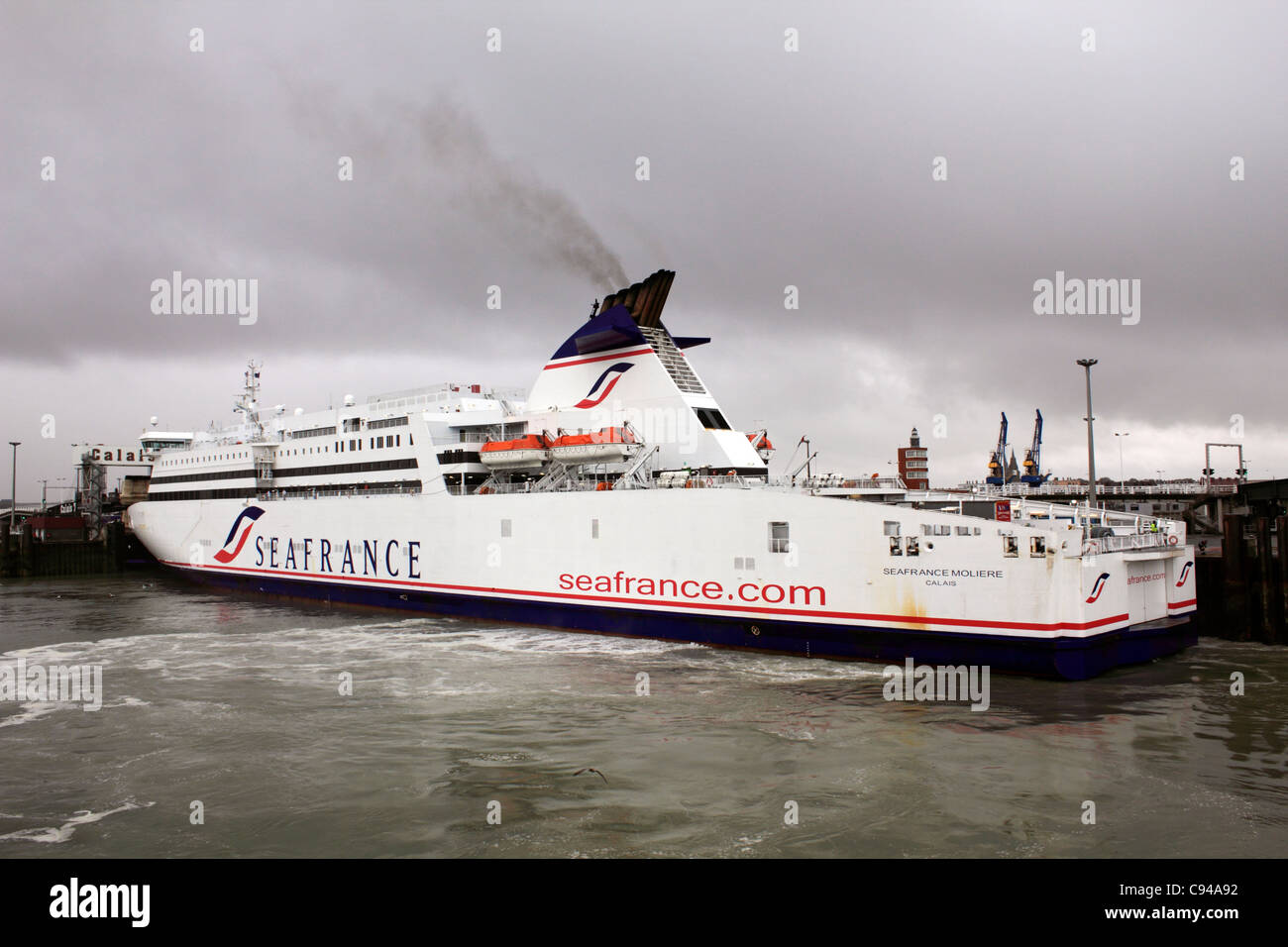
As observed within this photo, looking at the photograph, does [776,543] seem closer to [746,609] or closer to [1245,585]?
[746,609]

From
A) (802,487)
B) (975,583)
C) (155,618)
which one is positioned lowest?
(155,618)

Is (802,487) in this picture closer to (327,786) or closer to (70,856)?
(327,786)

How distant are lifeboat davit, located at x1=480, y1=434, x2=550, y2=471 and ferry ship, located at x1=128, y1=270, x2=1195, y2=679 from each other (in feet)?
0.26

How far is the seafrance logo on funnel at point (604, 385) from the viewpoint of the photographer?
25.9 m

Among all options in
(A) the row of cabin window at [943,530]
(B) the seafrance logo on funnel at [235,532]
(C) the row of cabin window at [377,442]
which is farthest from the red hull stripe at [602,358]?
(B) the seafrance logo on funnel at [235,532]

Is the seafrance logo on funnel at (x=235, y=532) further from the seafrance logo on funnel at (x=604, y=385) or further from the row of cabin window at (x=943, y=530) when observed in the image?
the row of cabin window at (x=943, y=530)

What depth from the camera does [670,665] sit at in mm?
18703

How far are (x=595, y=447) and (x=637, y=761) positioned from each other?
13.1 m

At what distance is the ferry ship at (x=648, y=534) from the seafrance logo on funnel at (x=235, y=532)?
0.34 ft

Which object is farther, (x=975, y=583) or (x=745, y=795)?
(x=975, y=583)
